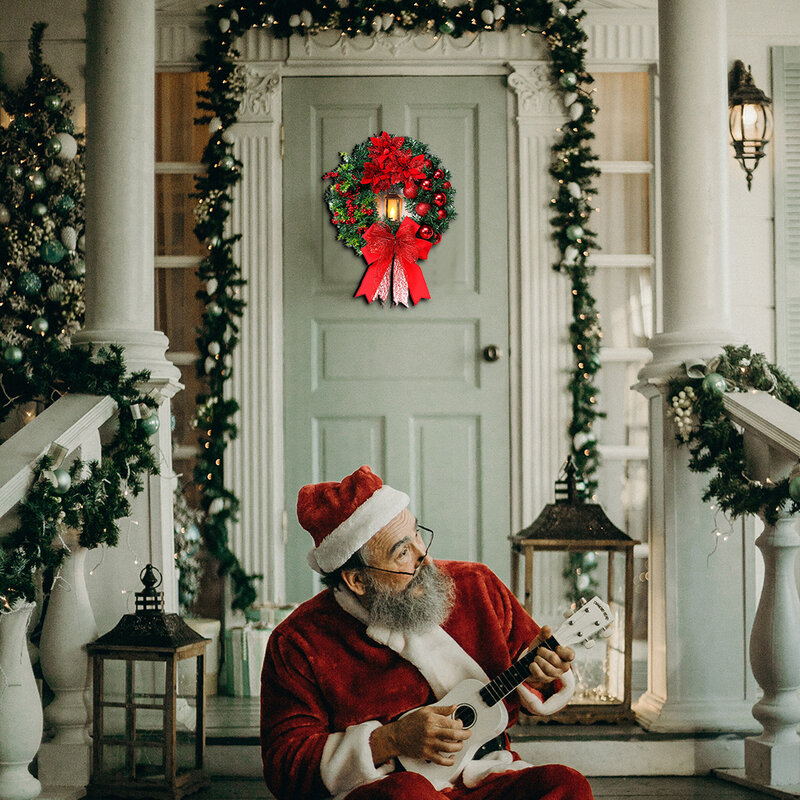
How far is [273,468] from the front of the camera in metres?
4.45

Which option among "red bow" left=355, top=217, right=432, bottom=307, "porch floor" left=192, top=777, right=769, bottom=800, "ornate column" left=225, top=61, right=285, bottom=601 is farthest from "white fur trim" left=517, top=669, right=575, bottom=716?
"red bow" left=355, top=217, right=432, bottom=307

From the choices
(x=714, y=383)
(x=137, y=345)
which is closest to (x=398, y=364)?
(x=137, y=345)

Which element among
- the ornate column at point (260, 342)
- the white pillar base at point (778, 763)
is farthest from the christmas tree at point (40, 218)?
the white pillar base at point (778, 763)

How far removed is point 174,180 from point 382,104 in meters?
0.98

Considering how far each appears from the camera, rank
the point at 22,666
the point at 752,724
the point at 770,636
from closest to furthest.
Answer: the point at 22,666, the point at 770,636, the point at 752,724

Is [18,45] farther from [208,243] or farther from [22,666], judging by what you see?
[22,666]

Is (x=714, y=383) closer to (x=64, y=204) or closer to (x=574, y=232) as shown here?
(x=574, y=232)

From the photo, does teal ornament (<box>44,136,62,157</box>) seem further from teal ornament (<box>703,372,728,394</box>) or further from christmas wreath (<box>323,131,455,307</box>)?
teal ornament (<box>703,372,728,394</box>)

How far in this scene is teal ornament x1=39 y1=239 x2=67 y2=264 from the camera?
4.31 m

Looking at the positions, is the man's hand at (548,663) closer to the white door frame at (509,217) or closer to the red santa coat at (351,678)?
the red santa coat at (351,678)

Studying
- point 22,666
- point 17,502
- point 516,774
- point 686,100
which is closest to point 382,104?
point 686,100

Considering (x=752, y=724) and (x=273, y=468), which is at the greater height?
(x=273, y=468)

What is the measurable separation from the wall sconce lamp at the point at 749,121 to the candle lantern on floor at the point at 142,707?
2.94 m

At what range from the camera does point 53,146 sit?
4.35 m
